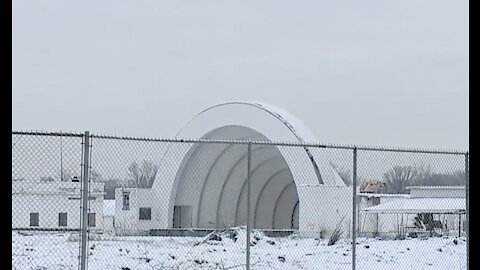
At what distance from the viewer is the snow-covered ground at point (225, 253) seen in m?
11.6

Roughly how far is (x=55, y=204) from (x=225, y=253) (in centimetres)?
297

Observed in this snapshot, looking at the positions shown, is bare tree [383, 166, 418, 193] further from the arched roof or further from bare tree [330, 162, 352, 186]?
the arched roof

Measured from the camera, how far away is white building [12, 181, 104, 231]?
11188mm

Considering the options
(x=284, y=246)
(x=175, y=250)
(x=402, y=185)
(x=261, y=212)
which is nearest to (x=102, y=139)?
(x=175, y=250)

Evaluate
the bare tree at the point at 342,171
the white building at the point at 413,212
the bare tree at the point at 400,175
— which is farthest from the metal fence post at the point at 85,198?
the white building at the point at 413,212

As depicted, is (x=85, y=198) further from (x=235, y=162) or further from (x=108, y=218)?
(x=235, y=162)

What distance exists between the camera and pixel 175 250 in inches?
509

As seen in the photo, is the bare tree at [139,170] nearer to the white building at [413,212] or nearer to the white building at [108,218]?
the white building at [108,218]

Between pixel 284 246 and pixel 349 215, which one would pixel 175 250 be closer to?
pixel 284 246

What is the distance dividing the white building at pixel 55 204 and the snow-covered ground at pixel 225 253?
1.24 ft

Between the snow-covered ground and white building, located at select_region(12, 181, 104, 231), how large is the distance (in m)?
0.38

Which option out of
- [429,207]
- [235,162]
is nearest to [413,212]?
[429,207]
